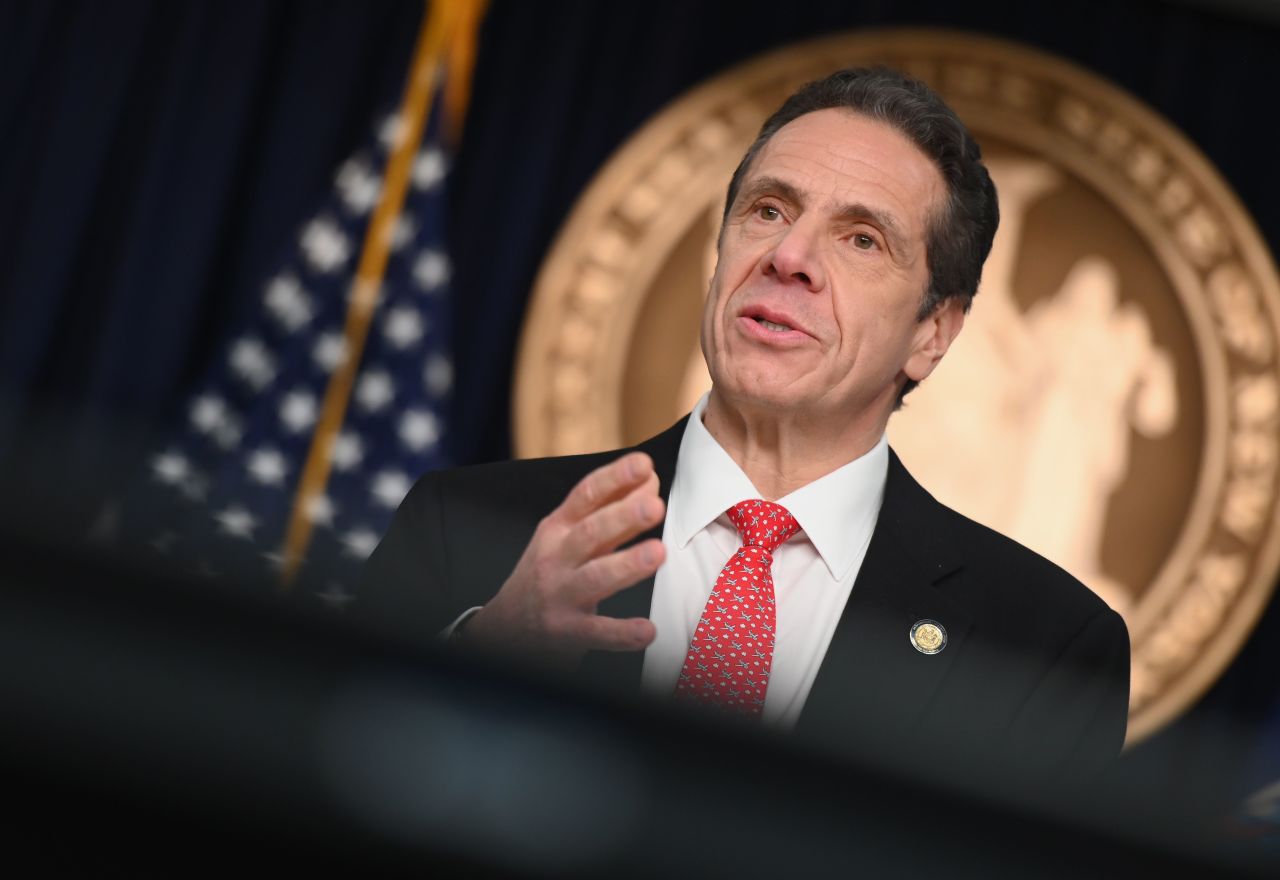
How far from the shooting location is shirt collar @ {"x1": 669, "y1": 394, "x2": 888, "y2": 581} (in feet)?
5.30

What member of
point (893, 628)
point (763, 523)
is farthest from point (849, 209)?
point (893, 628)

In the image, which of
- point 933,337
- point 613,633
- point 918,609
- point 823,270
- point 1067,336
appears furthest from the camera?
point 1067,336

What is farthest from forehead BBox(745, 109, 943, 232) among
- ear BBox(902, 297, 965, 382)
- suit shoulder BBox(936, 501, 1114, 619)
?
suit shoulder BBox(936, 501, 1114, 619)

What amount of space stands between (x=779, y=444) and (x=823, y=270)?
203 mm

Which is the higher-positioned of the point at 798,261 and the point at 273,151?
the point at 273,151

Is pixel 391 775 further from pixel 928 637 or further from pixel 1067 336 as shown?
pixel 1067 336

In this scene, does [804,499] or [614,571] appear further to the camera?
[804,499]

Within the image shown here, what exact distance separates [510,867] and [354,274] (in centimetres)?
442

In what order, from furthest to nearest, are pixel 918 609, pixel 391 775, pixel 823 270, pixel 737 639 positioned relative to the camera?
pixel 823 270 < pixel 918 609 < pixel 737 639 < pixel 391 775

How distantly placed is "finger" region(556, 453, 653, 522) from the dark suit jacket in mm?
238

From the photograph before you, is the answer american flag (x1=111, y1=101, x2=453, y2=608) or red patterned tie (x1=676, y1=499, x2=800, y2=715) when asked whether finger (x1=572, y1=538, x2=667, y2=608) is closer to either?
red patterned tie (x1=676, y1=499, x2=800, y2=715)

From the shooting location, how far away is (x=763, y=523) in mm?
1596

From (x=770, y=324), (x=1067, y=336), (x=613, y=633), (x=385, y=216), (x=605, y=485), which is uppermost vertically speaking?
(x=1067, y=336)

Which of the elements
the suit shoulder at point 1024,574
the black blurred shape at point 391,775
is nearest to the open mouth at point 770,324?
the suit shoulder at point 1024,574
